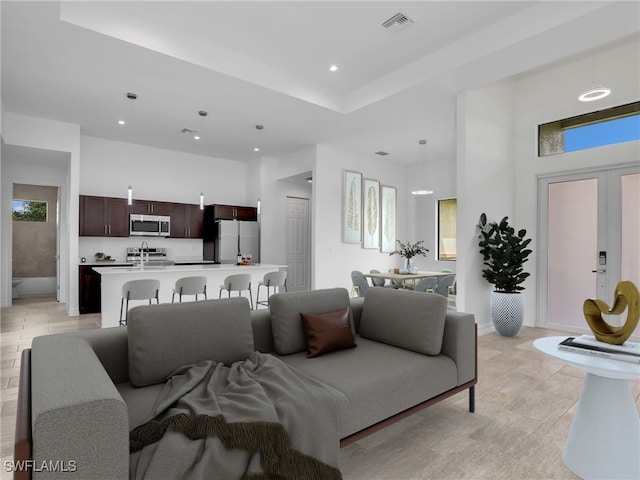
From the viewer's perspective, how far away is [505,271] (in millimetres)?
4695

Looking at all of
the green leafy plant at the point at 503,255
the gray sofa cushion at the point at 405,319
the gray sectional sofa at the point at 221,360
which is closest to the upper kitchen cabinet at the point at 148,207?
the gray sectional sofa at the point at 221,360

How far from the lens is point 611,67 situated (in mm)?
4547

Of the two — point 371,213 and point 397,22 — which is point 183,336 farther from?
point 371,213

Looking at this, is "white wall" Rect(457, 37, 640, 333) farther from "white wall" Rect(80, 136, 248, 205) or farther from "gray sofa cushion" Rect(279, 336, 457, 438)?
"white wall" Rect(80, 136, 248, 205)

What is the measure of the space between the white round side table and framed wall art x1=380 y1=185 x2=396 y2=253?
6.39 meters

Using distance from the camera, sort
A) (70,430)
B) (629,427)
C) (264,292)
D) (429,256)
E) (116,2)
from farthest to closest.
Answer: (429,256) < (264,292) < (116,2) < (629,427) < (70,430)

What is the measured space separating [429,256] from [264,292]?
429cm

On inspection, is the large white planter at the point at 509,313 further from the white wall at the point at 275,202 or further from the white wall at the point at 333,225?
the white wall at the point at 275,202

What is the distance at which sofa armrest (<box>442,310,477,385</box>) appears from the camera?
2.49m

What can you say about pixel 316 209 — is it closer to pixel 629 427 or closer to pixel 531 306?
pixel 531 306

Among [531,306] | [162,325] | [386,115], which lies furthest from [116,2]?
[531,306]

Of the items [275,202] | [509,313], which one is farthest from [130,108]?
[509,313]

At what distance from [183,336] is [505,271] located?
4.19 meters

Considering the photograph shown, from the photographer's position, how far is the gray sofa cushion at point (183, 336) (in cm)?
195
